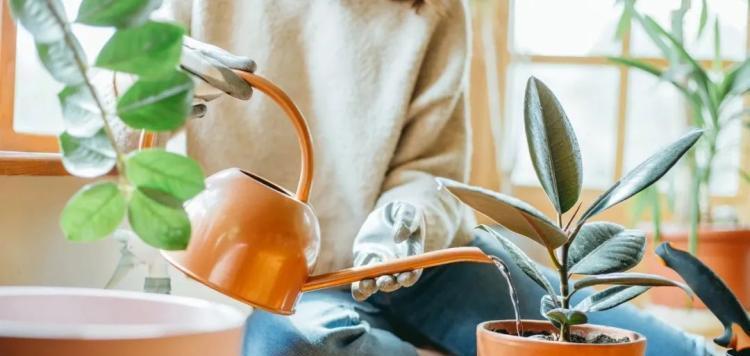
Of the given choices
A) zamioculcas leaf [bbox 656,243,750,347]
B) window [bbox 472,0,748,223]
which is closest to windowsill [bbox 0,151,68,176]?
zamioculcas leaf [bbox 656,243,750,347]

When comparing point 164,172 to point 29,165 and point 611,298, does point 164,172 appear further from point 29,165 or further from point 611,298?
point 29,165

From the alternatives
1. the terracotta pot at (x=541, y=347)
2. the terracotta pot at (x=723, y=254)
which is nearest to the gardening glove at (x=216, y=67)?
the terracotta pot at (x=541, y=347)

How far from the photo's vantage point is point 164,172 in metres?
0.42

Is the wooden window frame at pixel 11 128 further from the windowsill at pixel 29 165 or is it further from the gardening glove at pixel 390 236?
the gardening glove at pixel 390 236

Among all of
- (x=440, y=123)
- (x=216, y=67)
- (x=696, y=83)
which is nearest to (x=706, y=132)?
(x=696, y=83)

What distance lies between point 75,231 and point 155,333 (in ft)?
0.21

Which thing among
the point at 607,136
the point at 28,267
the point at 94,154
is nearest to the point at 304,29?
the point at 28,267

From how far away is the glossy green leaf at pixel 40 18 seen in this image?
398 mm

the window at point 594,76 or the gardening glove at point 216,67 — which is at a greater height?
the gardening glove at point 216,67

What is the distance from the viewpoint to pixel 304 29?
1.32 m

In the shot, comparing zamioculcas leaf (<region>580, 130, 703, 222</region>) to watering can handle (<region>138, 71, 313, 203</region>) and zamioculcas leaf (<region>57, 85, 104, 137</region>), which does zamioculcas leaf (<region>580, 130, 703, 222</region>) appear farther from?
zamioculcas leaf (<region>57, 85, 104, 137</region>)

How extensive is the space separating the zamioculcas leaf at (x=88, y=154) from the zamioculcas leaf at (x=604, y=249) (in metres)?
0.34

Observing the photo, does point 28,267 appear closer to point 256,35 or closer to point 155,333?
point 256,35

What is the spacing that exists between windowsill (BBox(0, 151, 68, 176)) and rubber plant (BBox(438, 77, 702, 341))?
0.54 m
